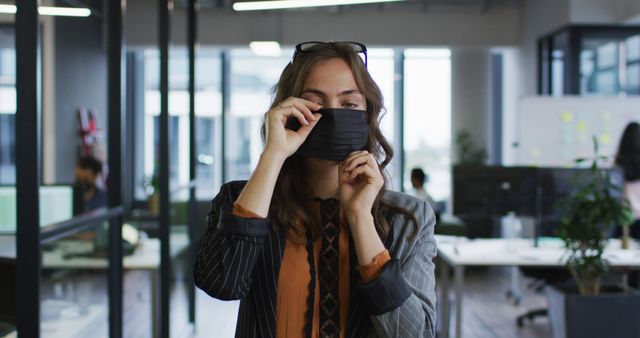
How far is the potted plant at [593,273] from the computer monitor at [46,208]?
3036mm

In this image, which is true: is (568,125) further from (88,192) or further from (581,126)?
(88,192)

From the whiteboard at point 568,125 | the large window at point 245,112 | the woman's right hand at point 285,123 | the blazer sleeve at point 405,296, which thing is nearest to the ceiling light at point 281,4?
the woman's right hand at point 285,123

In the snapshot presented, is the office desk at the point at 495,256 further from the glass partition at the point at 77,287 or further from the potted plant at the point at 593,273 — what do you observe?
the glass partition at the point at 77,287

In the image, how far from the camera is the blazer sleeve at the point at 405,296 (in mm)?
1358

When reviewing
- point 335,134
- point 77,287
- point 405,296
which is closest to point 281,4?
point 77,287

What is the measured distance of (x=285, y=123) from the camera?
1459 millimetres

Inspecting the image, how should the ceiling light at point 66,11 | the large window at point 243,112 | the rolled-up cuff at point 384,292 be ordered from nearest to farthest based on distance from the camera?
the rolled-up cuff at point 384,292
the ceiling light at point 66,11
the large window at point 243,112

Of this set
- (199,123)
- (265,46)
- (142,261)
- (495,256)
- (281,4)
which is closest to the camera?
(281,4)

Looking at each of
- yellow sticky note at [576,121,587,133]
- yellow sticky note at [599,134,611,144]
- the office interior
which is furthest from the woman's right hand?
yellow sticky note at [599,134,611,144]

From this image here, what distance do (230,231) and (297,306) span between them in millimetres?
208

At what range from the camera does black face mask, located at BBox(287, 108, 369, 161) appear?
4.87 ft

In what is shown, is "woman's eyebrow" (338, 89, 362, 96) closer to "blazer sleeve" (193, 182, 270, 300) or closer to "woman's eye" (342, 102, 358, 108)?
"woman's eye" (342, 102, 358, 108)

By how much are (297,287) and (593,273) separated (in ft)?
11.8

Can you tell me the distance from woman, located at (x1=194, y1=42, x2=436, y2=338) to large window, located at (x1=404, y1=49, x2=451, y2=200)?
9.89 meters
